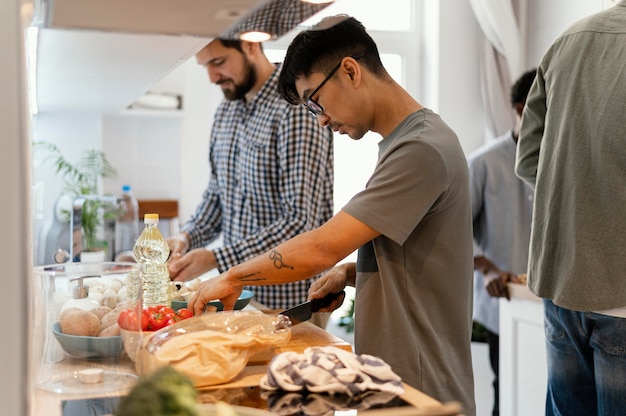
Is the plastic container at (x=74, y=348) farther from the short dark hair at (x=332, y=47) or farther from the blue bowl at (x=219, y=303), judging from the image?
the short dark hair at (x=332, y=47)

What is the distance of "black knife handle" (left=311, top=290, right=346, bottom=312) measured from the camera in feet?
5.70

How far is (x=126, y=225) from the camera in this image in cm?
356

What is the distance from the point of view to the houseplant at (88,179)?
3.38 meters

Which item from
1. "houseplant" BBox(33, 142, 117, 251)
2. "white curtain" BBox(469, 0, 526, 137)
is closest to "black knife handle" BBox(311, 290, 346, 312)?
"houseplant" BBox(33, 142, 117, 251)

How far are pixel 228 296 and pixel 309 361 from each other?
19.0 inches

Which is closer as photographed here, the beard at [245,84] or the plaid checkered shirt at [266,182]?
the plaid checkered shirt at [266,182]

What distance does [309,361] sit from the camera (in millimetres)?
1144

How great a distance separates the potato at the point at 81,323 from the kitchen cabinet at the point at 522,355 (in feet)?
5.88

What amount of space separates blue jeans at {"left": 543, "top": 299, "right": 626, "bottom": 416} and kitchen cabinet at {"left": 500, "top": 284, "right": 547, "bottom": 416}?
2.02ft

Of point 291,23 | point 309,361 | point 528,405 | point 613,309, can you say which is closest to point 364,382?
point 309,361

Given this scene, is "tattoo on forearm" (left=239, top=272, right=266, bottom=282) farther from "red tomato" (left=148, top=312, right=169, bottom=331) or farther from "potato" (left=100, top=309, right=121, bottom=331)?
"potato" (left=100, top=309, right=121, bottom=331)

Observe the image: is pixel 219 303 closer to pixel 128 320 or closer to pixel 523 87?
pixel 128 320

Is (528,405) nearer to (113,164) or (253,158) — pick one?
(253,158)

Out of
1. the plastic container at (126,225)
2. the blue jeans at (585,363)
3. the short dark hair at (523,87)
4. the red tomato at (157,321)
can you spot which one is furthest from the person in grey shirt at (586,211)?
the plastic container at (126,225)
